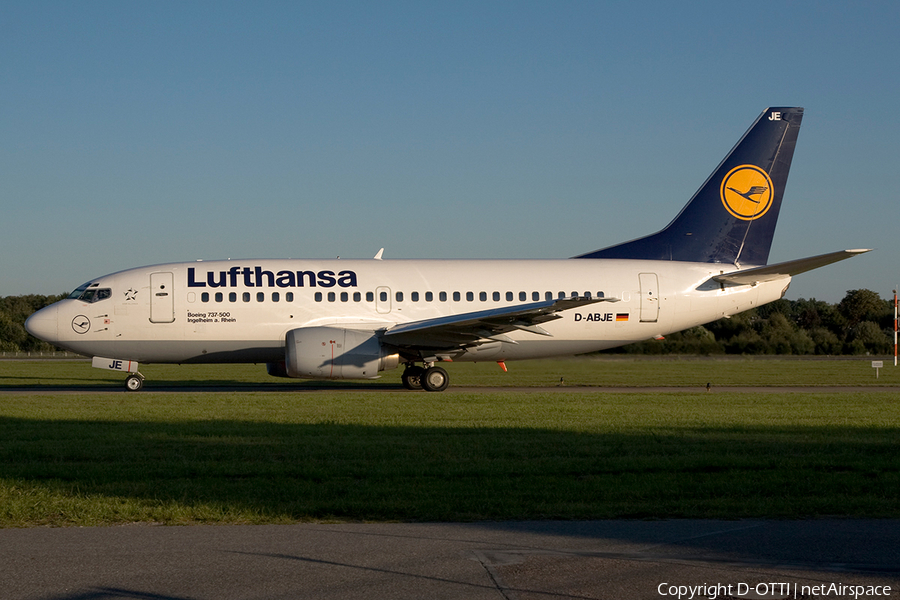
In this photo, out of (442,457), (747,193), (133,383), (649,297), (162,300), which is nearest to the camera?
(442,457)

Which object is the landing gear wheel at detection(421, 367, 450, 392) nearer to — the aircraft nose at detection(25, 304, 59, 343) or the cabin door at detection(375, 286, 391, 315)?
the cabin door at detection(375, 286, 391, 315)

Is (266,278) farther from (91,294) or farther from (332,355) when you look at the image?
(91,294)

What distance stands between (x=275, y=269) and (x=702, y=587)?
1966 centimetres

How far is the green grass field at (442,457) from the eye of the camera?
7508 millimetres

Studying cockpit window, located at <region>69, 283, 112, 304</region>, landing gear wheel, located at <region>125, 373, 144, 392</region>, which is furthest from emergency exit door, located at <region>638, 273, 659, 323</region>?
cockpit window, located at <region>69, 283, 112, 304</region>

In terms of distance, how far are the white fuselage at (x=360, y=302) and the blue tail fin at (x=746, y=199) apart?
0.86 metres

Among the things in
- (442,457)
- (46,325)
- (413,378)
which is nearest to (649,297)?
(413,378)

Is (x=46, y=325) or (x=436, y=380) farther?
(x=436, y=380)

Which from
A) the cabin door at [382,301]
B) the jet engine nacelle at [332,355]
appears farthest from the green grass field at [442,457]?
the cabin door at [382,301]

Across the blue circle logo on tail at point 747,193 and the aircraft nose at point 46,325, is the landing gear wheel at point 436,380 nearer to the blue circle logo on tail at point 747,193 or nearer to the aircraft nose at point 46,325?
the aircraft nose at point 46,325

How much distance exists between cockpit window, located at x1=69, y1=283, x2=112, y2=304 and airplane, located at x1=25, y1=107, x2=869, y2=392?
1.3 inches

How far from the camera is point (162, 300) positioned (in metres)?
23.0

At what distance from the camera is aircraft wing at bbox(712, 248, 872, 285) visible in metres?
20.6

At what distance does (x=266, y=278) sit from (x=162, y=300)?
2.83m
